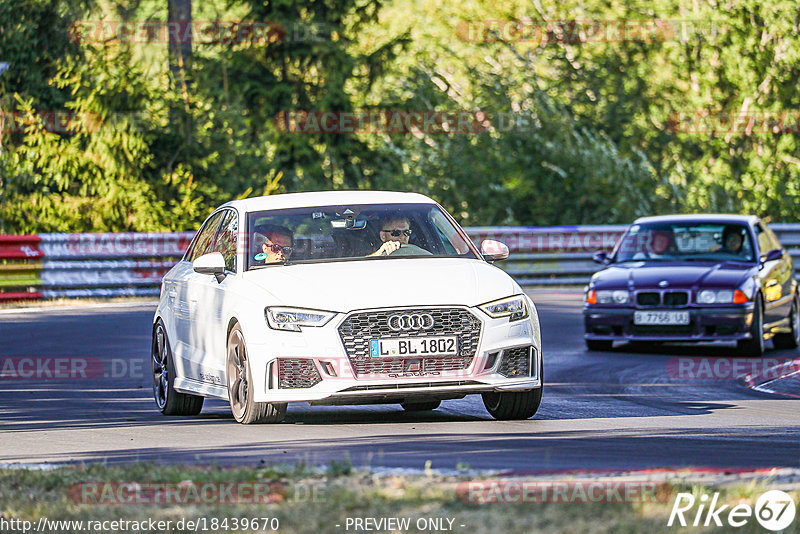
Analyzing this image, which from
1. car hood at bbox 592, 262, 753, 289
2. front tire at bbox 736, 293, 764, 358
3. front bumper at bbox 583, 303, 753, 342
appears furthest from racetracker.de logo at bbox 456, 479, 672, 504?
car hood at bbox 592, 262, 753, 289

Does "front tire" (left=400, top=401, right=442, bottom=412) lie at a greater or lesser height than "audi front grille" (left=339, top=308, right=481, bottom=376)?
lesser

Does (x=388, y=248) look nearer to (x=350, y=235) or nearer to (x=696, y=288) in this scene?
(x=350, y=235)

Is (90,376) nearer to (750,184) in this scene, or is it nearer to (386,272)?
(386,272)

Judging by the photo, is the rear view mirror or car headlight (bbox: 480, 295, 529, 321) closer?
car headlight (bbox: 480, 295, 529, 321)

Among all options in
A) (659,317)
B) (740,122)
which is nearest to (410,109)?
(740,122)

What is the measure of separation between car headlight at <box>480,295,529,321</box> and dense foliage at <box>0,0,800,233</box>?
1799 centimetres

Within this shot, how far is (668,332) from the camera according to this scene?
16.7 metres

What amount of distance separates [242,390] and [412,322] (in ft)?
4.30

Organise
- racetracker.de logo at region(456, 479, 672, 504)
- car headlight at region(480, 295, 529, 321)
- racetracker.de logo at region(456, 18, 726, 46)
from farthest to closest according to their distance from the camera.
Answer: racetracker.de logo at region(456, 18, 726, 46) → car headlight at region(480, 295, 529, 321) → racetracker.de logo at region(456, 479, 672, 504)

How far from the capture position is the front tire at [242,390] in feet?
33.0

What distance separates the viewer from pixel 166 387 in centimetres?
1179

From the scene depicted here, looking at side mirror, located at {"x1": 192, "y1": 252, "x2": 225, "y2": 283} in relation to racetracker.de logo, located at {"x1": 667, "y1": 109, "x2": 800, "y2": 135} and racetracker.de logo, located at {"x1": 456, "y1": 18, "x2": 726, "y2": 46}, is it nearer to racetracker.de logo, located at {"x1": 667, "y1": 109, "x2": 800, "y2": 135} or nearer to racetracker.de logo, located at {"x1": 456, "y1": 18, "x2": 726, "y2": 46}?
racetracker.de logo, located at {"x1": 667, "y1": 109, "x2": 800, "y2": 135}

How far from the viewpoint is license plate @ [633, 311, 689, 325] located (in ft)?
54.5

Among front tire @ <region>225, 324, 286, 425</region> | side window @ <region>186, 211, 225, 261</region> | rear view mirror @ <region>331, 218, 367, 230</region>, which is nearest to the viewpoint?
front tire @ <region>225, 324, 286, 425</region>
